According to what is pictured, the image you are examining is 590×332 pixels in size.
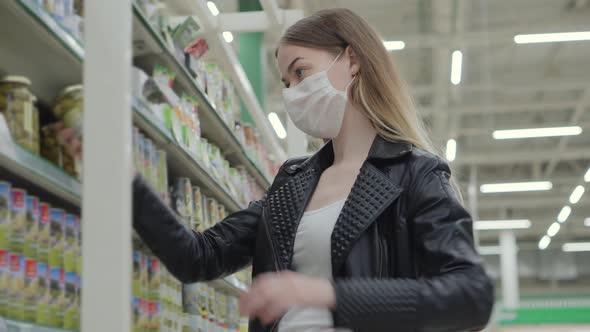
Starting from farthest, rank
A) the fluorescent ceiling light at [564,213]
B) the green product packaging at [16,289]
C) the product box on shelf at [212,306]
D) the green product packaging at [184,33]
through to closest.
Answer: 1. the fluorescent ceiling light at [564,213]
2. the product box on shelf at [212,306]
3. the green product packaging at [184,33]
4. the green product packaging at [16,289]

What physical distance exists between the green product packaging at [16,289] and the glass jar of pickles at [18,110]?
0.93 feet

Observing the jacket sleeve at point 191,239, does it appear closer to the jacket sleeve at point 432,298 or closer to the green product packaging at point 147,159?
the jacket sleeve at point 432,298

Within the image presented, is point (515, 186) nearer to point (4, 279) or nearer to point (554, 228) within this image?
point (554, 228)

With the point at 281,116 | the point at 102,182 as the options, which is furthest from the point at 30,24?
the point at 281,116

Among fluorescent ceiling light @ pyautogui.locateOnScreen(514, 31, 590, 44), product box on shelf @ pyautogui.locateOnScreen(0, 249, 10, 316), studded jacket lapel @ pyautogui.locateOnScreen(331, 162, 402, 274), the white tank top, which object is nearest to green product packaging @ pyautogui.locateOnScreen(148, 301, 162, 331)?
product box on shelf @ pyautogui.locateOnScreen(0, 249, 10, 316)

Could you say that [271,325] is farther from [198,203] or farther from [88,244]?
[198,203]

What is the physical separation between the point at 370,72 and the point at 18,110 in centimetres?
84

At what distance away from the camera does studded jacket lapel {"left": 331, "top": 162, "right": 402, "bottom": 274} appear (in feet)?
5.88

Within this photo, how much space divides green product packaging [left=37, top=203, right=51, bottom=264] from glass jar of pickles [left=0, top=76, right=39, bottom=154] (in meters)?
0.15

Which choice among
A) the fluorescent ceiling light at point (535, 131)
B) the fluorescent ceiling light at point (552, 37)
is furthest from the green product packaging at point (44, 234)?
the fluorescent ceiling light at point (535, 131)

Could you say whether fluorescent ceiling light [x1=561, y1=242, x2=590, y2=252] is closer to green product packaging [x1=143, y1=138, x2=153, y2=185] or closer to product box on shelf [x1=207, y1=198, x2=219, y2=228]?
product box on shelf [x1=207, y1=198, x2=219, y2=228]

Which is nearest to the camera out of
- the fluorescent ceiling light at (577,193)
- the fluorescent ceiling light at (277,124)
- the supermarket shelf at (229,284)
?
the supermarket shelf at (229,284)

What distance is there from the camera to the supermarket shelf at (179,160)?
2.47m

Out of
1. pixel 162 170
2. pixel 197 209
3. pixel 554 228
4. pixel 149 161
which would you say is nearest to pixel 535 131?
pixel 554 228
